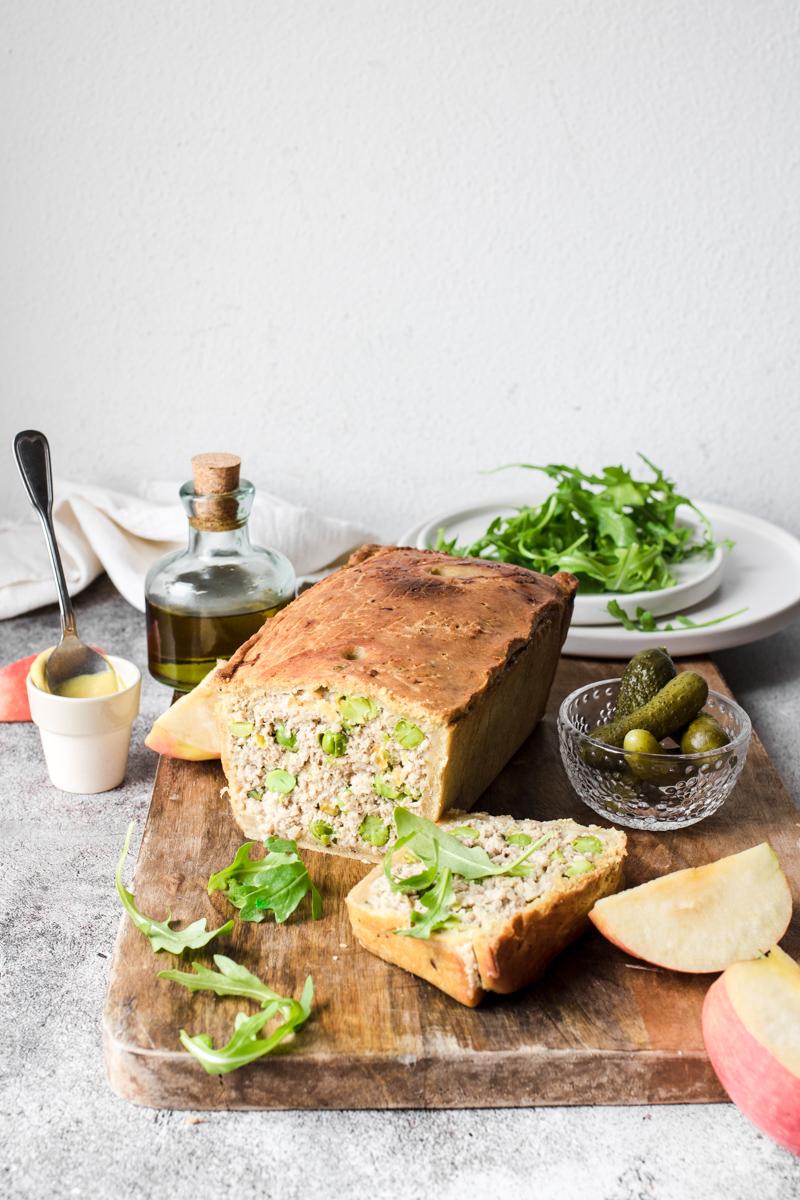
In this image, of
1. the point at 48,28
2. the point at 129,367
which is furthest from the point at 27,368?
the point at 48,28

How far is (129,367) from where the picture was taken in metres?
4.56

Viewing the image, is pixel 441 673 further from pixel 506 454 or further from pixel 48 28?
pixel 48 28

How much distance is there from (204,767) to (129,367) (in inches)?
82.7

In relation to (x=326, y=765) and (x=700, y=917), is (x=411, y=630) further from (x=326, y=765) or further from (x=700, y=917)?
(x=700, y=917)

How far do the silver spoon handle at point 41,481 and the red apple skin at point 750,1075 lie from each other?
1.80 m

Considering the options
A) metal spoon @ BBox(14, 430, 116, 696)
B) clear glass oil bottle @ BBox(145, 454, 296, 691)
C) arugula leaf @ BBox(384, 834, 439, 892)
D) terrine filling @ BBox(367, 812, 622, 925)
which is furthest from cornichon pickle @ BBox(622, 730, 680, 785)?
metal spoon @ BBox(14, 430, 116, 696)

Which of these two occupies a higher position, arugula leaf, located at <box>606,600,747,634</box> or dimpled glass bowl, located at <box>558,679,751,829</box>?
dimpled glass bowl, located at <box>558,679,751,829</box>

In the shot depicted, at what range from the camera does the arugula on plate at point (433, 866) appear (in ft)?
7.14

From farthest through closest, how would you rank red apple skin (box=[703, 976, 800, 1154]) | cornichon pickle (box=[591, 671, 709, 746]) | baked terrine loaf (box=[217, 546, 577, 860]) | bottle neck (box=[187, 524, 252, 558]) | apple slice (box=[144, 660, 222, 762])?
bottle neck (box=[187, 524, 252, 558]) < apple slice (box=[144, 660, 222, 762]) < cornichon pickle (box=[591, 671, 709, 746]) < baked terrine loaf (box=[217, 546, 577, 860]) < red apple skin (box=[703, 976, 800, 1154])

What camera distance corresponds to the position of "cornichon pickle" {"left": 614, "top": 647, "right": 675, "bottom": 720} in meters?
2.91

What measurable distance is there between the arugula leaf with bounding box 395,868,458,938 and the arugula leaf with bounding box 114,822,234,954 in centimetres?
37

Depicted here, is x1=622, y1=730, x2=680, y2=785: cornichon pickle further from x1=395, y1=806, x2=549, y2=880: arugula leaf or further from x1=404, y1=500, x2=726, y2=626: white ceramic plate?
x1=404, y1=500, x2=726, y2=626: white ceramic plate

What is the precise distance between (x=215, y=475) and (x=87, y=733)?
75cm

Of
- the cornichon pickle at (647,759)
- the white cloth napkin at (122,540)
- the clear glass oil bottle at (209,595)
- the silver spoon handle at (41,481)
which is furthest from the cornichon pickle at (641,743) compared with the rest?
the white cloth napkin at (122,540)
